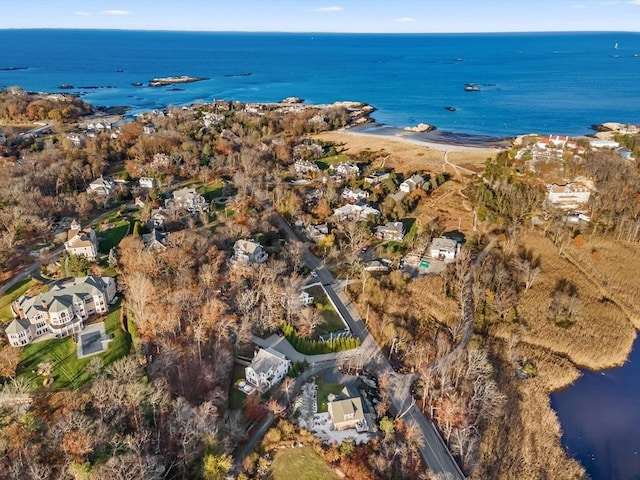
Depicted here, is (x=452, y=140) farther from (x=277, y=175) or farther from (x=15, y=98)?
(x=15, y=98)

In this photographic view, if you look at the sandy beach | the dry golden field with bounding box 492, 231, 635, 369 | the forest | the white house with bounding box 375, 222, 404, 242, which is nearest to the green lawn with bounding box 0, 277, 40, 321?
the forest

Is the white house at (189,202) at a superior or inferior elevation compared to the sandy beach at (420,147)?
inferior

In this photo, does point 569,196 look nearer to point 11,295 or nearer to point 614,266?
point 614,266

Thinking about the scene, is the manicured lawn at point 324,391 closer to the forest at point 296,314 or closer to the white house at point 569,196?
the forest at point 296,314

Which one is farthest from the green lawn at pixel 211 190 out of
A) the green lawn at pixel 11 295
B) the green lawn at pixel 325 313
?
the green lawn at pixel 325 313

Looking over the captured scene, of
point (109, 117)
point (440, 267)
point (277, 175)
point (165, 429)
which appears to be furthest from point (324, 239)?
point (109, 117)

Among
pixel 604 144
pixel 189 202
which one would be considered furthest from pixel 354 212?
pixel 604 144
